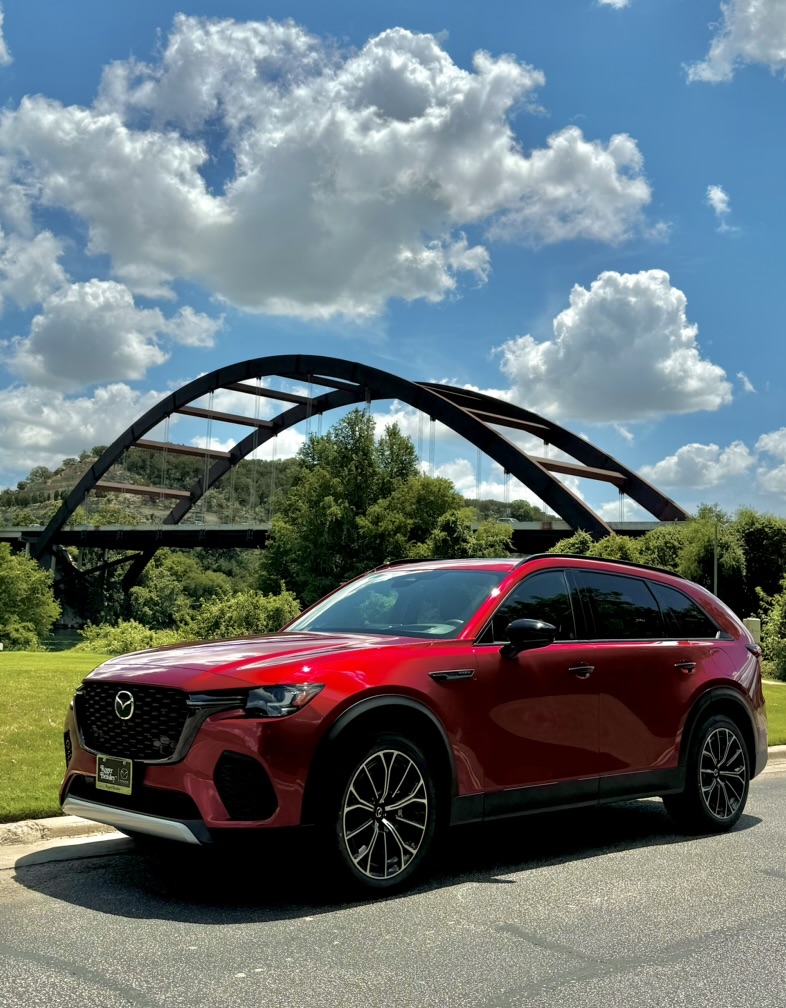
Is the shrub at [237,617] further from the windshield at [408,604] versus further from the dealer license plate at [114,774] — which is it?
→ the dealer license plate at [114,774]

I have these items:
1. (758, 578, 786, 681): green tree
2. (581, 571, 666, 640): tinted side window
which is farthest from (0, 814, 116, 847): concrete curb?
(758, 578, 786, 681): green tree

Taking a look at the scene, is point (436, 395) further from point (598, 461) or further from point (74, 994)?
point (74, 994)

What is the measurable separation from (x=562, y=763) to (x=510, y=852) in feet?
2.53

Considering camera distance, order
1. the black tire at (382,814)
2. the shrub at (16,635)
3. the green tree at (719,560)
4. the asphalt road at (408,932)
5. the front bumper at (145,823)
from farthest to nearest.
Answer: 1. the shrub at (16,635)
2. the green tree at (719,560)
3. the black tire at (382,814)
4. the front bumper at (145,823)
5. the asphalt road at (408,932)

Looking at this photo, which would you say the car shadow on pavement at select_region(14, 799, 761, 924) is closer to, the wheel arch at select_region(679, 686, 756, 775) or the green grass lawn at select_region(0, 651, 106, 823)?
the wheel arch at select_region(679, 686, 756, 775)

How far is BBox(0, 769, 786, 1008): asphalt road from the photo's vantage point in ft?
12.1

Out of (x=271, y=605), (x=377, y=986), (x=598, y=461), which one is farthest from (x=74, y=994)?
(x=598, y=461)

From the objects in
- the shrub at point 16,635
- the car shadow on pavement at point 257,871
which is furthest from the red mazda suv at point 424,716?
the shrub at point 16,635

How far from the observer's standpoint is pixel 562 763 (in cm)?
575

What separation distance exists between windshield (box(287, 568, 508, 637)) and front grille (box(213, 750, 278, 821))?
1.41m

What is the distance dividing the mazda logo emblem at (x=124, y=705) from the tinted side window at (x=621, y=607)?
291 cm

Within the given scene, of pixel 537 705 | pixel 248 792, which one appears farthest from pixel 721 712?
pixel 248 792

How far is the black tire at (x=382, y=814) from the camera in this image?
4.72 m

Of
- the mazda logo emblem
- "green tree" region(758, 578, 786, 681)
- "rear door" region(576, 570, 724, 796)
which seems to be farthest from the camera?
"green tree" region(758, 578, 786, 681)
